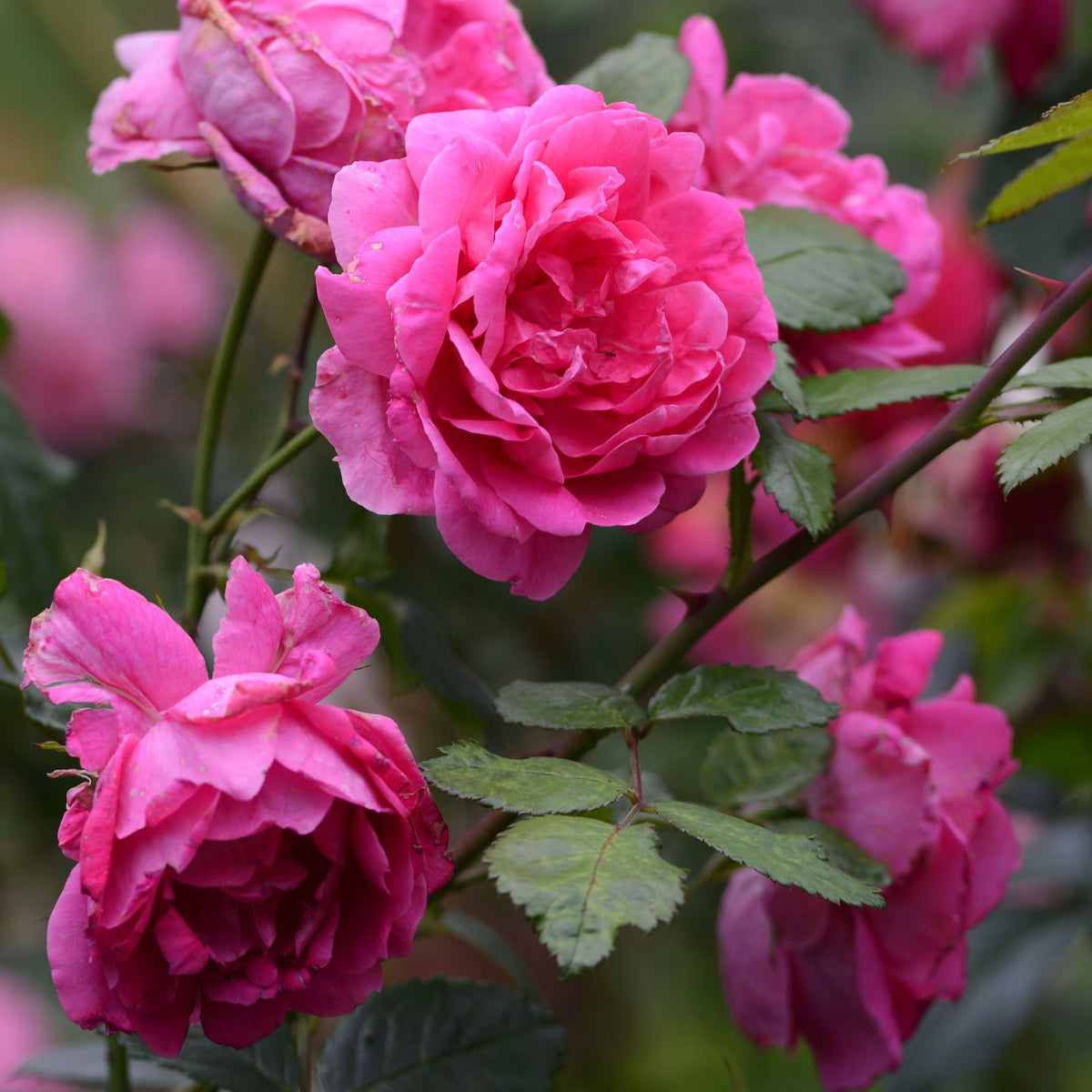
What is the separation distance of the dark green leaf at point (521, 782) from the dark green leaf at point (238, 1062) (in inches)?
6.2

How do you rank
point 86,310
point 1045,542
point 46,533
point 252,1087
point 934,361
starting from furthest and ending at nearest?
point 86,310 → point 1045,542 → point 934,361 → point 46,533 → point 252,1087

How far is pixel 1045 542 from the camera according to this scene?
3.22ft

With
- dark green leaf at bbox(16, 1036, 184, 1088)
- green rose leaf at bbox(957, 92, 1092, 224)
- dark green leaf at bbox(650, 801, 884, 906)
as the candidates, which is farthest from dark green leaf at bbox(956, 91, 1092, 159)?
dark green leaf at bbox(16, 1036, 184, 1088)

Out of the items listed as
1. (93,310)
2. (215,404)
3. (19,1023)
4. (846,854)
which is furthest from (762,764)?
(93,310)

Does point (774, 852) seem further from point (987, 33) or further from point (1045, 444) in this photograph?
point (987, 33)

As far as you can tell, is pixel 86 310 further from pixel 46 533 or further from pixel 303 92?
pixel 303 92

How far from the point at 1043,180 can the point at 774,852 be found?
0.74 feet

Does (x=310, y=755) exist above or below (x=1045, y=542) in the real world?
above

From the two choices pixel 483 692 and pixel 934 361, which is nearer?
pixel 483 692

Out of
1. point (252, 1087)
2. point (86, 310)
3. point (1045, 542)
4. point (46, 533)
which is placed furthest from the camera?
point (86, 310)

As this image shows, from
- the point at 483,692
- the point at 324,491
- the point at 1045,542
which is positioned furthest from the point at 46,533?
the point at 1045,542

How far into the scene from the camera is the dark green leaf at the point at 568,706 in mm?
373

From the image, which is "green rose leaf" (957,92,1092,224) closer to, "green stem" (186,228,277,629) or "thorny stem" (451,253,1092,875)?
"thorny stem" (451,253,1092,875)

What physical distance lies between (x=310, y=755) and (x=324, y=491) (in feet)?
2.52
